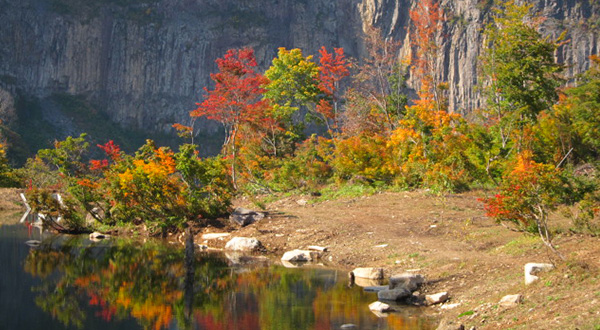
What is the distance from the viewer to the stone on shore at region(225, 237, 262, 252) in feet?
56.3

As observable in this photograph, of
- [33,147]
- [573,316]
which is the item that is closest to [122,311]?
[573,316]

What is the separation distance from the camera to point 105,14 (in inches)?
2657

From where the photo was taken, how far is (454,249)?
14.2m

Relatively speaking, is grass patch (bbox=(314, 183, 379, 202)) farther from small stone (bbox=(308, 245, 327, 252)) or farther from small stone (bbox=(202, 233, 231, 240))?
small stone (bbox=(308, 245, 327, 252))

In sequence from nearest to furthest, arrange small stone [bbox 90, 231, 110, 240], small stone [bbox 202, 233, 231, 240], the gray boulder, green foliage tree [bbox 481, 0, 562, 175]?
small stone [bbox 202, 233, 231, 240] → the gray boulder → green foliage tree [bbox 481, 0, 562, 175] → small stone [bbox 90, 231, 110, 240]

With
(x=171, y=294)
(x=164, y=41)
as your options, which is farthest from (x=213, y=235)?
(x=164, y=41)

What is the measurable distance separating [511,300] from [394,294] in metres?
2.55

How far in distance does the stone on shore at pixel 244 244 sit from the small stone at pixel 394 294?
643cm

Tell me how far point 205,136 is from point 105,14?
17.1m

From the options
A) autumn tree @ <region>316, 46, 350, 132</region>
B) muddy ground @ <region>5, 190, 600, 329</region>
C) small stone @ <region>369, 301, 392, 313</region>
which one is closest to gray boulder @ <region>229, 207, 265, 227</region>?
muddy ground @ <region>5, 190, 600, 329</region>

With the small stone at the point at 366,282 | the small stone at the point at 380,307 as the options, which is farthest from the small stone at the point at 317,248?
the small stone at the point at 380,307

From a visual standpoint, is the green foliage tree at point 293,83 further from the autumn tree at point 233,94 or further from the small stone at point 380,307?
the small stone at point 380,307

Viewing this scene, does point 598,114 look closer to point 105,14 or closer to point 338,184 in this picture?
point 338,184

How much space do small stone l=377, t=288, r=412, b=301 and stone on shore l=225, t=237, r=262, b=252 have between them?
253 inches
